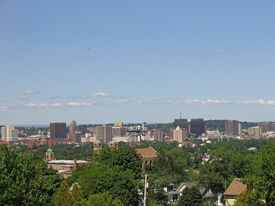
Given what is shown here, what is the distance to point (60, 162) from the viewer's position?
374 feet

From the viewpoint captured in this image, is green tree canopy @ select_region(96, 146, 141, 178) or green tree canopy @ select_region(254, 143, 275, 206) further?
green tree canopy @ select_region(96, 146, 141, 178)

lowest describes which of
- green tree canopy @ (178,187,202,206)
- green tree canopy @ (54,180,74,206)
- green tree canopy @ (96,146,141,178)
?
A: green tree canopy @ (178,187,202,206)

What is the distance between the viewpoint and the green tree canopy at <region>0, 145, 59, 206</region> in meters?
25.5

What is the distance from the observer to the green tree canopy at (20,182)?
25469mm

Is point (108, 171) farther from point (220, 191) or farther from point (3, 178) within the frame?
point (220, 191)

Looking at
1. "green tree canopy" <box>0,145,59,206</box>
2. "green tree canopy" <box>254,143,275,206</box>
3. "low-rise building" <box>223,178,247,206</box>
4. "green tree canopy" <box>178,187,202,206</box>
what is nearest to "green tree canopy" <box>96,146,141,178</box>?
"green tree canopy" <box>178,187,202,206</box>

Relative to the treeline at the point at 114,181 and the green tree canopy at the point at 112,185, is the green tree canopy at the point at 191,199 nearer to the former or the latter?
the treeline at the point at 114,181

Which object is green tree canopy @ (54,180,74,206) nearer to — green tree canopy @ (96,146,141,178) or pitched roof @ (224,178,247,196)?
green tree canopy @ (96,146,141,178)

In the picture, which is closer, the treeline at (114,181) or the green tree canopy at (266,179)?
the treeline at (114,181)

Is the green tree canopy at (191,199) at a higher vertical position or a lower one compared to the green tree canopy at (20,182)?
lower

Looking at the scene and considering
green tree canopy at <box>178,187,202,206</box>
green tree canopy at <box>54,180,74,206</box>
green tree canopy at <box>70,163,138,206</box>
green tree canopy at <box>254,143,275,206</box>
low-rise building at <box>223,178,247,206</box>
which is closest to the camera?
green tree canopy at <box>54,180,74,206</box>

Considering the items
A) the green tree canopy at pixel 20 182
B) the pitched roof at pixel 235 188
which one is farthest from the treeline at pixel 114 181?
the pitched roof at pixel 235 188

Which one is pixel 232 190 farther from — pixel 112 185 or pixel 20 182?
pixel 20 182

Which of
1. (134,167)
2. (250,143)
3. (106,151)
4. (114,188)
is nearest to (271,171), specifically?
(114,188)
